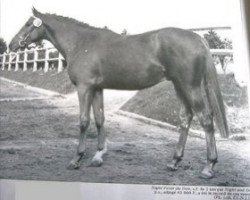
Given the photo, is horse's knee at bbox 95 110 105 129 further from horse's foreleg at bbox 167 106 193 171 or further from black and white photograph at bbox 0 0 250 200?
horse's foreleg at bbox 167 106 193 171

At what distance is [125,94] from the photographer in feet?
6.76

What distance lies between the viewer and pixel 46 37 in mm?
2283

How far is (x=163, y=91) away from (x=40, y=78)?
0.75 metres

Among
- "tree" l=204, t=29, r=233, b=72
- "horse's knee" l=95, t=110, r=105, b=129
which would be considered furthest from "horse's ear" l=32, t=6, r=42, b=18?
"tree" l=204, t=29, r=233, b=72

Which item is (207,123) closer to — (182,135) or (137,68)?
(182,135)

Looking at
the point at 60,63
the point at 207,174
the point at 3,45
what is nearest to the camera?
the point at 207,174

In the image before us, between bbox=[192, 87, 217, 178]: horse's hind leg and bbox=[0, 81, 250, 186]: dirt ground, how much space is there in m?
0.03

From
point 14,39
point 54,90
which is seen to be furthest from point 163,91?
point 14,39

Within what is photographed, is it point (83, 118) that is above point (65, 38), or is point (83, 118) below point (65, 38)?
below

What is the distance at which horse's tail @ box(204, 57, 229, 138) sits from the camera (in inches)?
74.7

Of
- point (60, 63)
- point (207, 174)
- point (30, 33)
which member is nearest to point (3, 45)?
point (30, 33)

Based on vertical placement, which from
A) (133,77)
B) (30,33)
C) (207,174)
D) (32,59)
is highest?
(30,33)

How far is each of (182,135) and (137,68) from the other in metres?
0.40

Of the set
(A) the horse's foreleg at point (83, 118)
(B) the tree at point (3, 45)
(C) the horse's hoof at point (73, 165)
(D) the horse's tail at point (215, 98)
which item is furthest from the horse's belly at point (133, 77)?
(B) the tree at point (3, 45)
